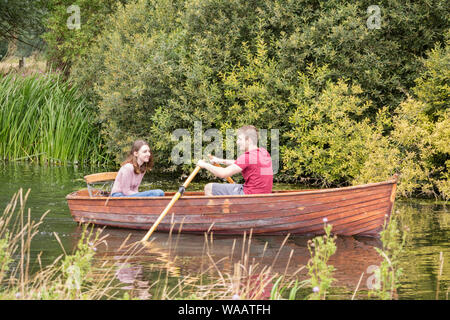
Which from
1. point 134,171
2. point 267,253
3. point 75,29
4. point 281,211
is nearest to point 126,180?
point 134,171

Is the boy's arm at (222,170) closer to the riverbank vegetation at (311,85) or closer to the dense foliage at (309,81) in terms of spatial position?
the riverbank vegetation at (311,85)

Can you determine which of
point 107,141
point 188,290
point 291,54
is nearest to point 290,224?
point 188,290

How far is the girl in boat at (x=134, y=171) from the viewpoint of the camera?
9836 millimetres

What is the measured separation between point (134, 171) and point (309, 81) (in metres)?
5.86

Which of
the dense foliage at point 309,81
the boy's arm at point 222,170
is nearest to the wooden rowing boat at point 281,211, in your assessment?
the boy's arm at point 222,170

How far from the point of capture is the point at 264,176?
9.53m

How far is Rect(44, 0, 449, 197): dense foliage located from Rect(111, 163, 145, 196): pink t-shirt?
473 cm

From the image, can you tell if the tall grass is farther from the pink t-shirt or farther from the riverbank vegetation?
the pink t-shirt

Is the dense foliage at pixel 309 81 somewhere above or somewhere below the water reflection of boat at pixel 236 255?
above

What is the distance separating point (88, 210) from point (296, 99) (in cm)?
559

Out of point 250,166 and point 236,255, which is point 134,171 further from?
point 236,255

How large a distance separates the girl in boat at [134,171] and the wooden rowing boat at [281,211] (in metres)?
0.19

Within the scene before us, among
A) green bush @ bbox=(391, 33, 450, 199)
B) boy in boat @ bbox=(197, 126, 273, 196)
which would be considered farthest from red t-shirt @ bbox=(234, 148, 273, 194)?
green bush @ bbox=(391, 33, 450, 199)

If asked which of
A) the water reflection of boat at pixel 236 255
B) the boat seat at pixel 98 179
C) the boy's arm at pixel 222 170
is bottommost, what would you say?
the water reflection of boat at pixel 236 255
